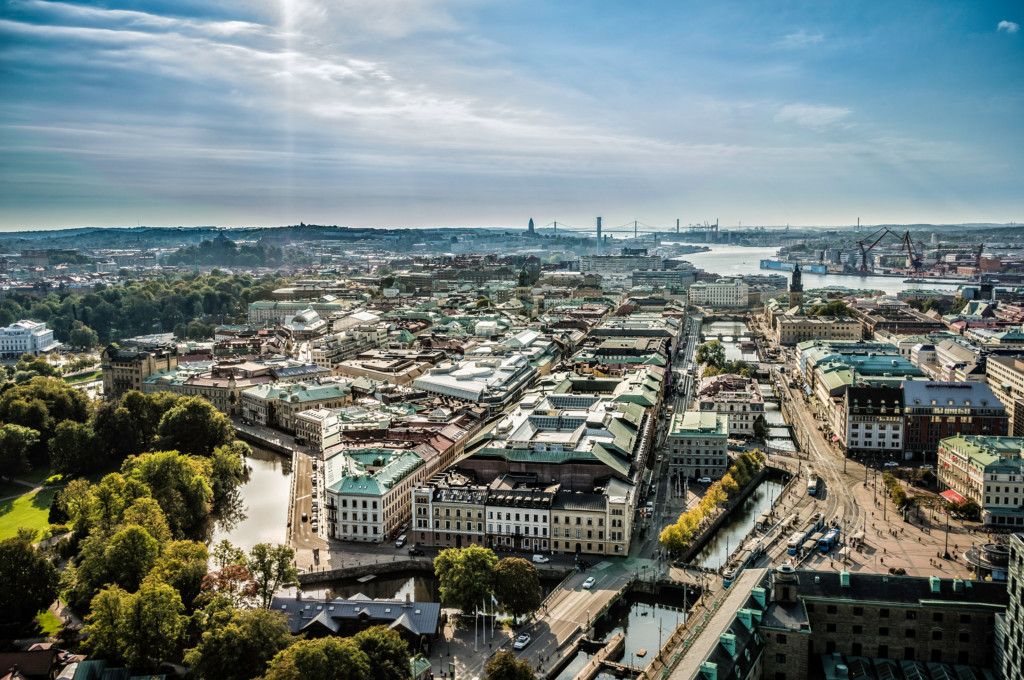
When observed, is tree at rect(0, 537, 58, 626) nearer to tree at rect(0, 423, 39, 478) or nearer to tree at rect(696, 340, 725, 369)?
tree at rect(0, 423, 39, 478)

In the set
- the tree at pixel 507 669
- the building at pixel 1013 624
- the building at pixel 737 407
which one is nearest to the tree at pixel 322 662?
the tree at pixel 507 669

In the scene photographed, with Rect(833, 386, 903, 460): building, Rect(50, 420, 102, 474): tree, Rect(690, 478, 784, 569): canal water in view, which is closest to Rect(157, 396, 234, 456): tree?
Rect(50, 420, 102, 474): tree

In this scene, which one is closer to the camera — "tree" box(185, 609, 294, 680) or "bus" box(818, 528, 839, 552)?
"tree" box(185, 609, 294, 680)

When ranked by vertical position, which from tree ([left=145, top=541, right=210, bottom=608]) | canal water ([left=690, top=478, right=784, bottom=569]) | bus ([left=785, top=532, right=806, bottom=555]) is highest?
tree ([left=145, top=541, right=210, bottom=608])

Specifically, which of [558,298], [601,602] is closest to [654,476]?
[601,602]

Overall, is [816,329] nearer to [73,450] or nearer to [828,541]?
[828,541]
